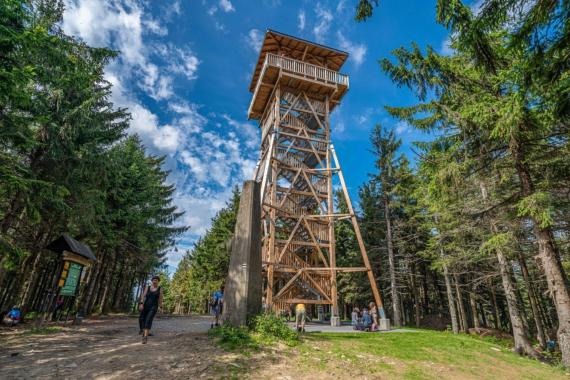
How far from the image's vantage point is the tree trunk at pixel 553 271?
7613 millimetres

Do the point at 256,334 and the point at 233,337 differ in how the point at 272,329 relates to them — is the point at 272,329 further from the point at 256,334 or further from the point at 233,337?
the point at 233,337

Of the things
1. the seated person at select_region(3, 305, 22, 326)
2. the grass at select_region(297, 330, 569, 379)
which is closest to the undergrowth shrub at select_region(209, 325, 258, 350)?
the grass at select_region(297, 330, 569, 379)

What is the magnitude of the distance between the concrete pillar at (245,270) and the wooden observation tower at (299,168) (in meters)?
5.40

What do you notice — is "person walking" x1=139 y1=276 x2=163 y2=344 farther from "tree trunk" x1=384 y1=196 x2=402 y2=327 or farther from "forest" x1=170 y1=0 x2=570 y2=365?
"tree trunk" x1=384 y1=196 x2=402 y2=327

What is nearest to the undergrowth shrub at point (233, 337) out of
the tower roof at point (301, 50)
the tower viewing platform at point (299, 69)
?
the tower viewing platform at point (299, 69)

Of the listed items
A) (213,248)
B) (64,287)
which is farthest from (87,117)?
(213,248)

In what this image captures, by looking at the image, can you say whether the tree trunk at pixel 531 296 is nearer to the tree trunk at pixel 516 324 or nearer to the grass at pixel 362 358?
the tree trunk at pixel 516 324

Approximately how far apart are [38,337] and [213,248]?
1991cm

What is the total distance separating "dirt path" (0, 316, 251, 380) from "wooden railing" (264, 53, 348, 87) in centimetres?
1521

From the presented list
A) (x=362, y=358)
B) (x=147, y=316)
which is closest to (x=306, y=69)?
(x=147, y=316)

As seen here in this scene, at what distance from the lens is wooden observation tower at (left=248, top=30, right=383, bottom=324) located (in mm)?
14977

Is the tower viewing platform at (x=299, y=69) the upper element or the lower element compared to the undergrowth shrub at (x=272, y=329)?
upper

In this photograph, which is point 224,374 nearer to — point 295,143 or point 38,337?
point 38,337

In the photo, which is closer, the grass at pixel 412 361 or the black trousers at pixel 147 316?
the grass at pixel 412 361
